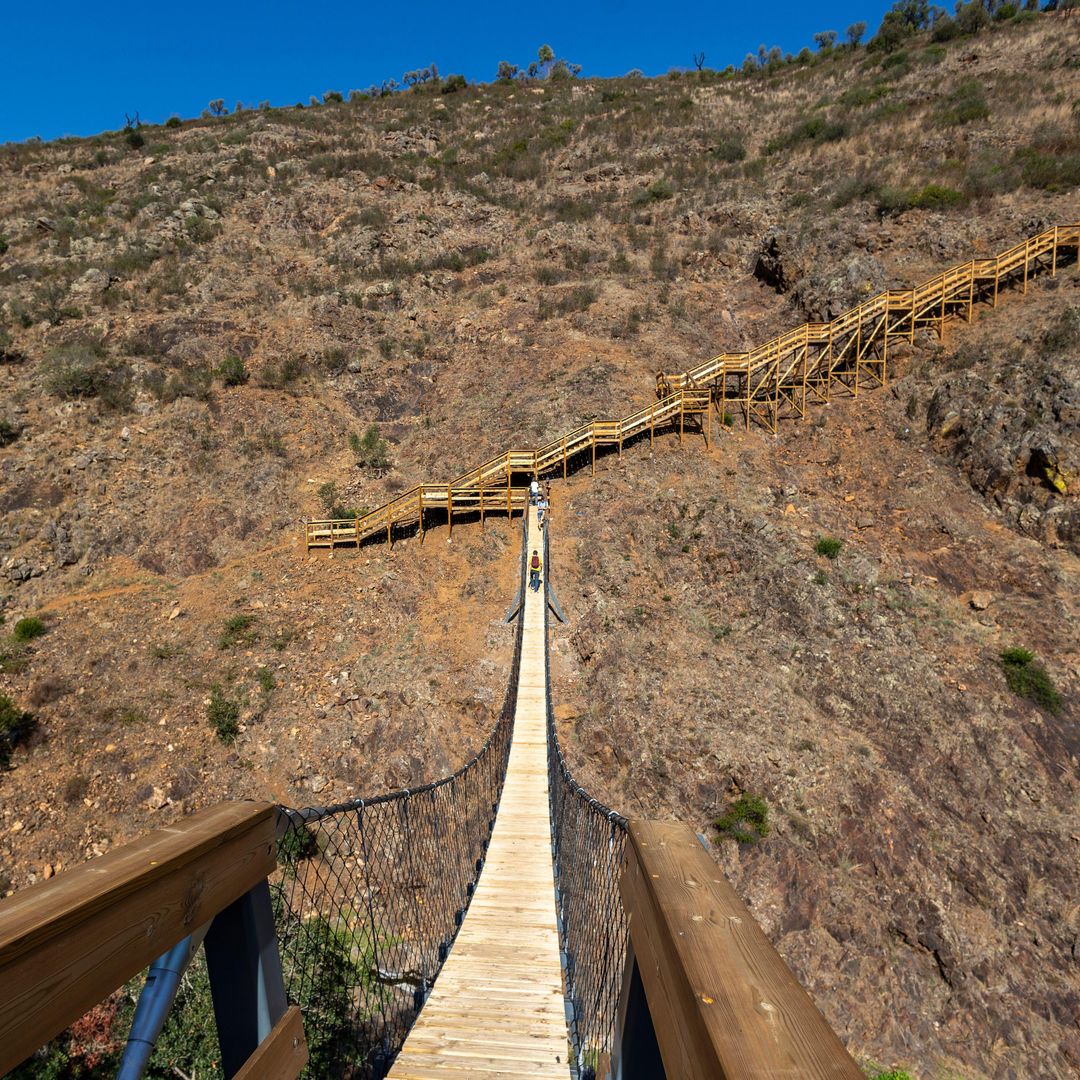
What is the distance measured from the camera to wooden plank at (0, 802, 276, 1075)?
93cm

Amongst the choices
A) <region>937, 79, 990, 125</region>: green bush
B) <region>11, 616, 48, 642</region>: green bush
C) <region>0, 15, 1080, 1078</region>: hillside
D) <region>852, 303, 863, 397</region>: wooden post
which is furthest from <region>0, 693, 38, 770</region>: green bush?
<region>937, 79, 990, 125</region>: green bush

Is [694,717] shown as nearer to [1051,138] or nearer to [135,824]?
[135,824]

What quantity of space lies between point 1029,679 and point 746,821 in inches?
308

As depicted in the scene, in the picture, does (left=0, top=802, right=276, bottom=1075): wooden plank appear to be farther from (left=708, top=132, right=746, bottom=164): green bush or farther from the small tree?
the small tree

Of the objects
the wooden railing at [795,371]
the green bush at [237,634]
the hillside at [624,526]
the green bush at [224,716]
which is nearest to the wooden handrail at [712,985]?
the hillside at [624,526]

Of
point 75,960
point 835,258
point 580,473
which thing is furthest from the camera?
point 835,258

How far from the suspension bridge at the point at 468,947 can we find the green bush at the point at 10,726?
7.06 metres

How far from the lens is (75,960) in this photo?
105 cm

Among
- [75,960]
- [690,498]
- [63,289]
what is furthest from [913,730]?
[63,289]

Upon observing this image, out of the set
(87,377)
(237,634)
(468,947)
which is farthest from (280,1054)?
(87,377)

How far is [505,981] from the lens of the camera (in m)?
6.00

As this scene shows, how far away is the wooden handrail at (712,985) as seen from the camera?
804 millimetres

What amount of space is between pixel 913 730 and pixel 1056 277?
19.5 meters

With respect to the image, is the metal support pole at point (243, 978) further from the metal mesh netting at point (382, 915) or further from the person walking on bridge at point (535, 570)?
the person walking on bridge at point (535, 570)
